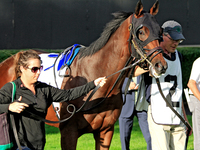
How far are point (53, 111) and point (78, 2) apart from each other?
7.06 meters

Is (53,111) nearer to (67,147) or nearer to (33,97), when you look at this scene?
(67,147)

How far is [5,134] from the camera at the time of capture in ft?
9.86

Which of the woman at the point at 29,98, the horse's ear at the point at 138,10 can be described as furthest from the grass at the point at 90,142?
the horse's ear at the point at 138,10

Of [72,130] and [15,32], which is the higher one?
[15,32]

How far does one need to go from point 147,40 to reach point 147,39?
1 centimetres

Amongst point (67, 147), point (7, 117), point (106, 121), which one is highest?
point (7, 117)

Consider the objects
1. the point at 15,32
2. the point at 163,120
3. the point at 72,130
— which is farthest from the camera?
the point at 15,32

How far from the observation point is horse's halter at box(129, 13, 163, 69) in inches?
137

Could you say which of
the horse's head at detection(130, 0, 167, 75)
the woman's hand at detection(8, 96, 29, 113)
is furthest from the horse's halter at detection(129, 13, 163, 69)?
the woman's hand at detection(8, 96, 29, 113)

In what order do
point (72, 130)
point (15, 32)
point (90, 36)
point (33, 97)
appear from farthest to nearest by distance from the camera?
point (90, 36), point (15, 32), point (72, 130), point (33, 97)

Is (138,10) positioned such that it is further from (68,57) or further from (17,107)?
(17,107)

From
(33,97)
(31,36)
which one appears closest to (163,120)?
(33,97)

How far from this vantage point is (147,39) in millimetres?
3516

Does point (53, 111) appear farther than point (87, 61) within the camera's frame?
Yes
